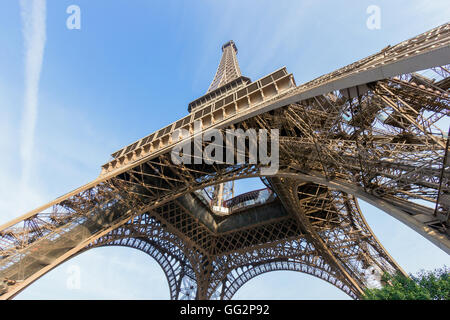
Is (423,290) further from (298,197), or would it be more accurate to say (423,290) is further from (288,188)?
(298,197)

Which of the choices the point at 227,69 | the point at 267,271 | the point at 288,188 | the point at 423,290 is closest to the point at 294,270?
the point at 267,271

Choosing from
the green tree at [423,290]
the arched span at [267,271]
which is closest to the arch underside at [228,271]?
the arched span at [267,271]

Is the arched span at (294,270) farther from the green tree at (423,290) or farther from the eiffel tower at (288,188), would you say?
the green tree at (423,290)

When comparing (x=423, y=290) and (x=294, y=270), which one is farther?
(x=294, y=270)

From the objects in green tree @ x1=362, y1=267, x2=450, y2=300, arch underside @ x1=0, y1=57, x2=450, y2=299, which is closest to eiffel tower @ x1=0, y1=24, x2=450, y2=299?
arch underside @ x1=0, y1=57, x2=450, y2=299

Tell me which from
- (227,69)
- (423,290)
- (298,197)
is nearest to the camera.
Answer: (423,290)

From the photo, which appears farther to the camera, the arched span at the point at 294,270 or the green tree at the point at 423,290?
the arched span at the point at 294,270

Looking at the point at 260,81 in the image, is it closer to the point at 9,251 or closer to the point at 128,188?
the point at 128,188
